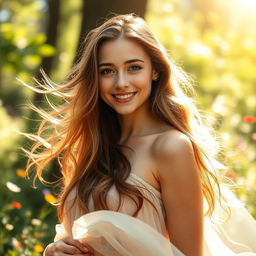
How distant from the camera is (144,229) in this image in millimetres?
3074

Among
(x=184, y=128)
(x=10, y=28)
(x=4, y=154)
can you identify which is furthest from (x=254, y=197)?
(x=4, y=154)

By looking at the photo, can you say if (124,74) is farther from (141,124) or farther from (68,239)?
(68,239)

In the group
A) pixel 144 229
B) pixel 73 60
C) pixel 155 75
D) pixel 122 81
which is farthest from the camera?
pixel 73 60

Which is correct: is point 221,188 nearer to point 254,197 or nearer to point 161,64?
point 161,64

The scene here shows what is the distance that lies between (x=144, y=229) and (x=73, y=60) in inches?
109

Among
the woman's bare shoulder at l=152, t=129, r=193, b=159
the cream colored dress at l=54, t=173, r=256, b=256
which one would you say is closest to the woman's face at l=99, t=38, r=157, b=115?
the woman's bare shoulder at l=152, t=129, r=193, b=159

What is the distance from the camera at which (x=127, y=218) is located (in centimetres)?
307

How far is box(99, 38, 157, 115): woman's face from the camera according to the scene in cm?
336

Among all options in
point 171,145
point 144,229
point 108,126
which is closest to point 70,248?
point 144,229

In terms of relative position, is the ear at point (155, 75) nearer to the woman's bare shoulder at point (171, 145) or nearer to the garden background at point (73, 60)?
the woman's bare shoulder at point (171, 145)

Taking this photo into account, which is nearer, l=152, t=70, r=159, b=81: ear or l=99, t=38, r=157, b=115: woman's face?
l=99, t=38, r=157, b=115: woman's face

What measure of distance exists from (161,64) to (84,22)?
2.56 m

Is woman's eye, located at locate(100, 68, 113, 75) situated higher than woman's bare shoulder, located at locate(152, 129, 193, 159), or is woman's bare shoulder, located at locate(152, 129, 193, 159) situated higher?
woman's eye, located at locate(100, 68, 113, 75)

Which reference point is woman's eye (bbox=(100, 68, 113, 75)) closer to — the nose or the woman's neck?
the nose
